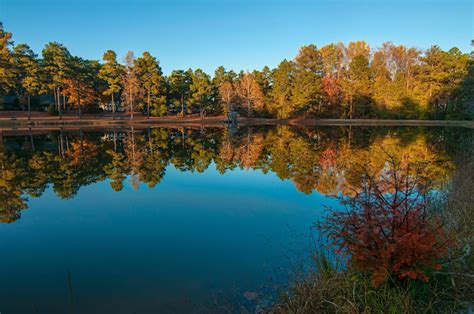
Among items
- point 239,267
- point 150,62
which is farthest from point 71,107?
point 239,267

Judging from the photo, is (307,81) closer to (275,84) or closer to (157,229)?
(275,84)

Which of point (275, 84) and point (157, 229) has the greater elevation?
point (275, 84)

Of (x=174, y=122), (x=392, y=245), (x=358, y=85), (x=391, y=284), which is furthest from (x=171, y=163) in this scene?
(x=358, y=85)

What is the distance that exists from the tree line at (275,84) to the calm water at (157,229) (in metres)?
34.4

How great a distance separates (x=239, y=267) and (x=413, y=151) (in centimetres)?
1638

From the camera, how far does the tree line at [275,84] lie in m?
42.8

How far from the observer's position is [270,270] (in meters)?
5.01

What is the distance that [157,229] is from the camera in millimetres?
6852

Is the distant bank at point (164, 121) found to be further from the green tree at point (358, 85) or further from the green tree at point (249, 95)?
the green tree at point (358, 85)

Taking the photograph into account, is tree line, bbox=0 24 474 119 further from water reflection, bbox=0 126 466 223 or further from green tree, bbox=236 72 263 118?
water reflection, bbox=0 126 466 223

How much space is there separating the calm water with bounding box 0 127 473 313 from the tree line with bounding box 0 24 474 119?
34418 mm

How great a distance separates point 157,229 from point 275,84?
5119cm

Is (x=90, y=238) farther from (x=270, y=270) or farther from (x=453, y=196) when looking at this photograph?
(x=453, y=196)

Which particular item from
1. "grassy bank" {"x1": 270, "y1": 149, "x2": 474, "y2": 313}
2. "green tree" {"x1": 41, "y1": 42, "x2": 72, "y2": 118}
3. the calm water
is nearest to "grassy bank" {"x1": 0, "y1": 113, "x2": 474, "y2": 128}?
"green tree" {"x1": 41, "y1": 42, "x2": 72, "y2": 118}
